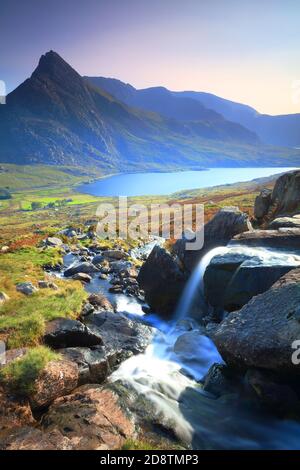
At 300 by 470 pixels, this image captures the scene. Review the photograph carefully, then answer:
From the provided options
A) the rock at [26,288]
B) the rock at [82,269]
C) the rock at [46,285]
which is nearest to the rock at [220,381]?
the rock at [26,288]

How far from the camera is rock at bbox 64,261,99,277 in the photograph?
110ft

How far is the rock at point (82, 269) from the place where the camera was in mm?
33406

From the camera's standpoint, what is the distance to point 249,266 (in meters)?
19.3

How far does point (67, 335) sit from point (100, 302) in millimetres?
7950

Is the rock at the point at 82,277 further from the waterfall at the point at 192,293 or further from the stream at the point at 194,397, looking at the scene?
the waterfall at the point at 192,293

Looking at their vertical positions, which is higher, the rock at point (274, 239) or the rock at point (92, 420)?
the rock at point (274, 239)

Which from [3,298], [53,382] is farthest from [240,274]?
[3,298]

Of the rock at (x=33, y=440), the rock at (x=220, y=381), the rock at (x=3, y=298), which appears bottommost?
the rock at (x=220, y=381)

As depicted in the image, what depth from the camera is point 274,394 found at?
508 inches

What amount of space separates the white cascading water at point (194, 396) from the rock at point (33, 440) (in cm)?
386
